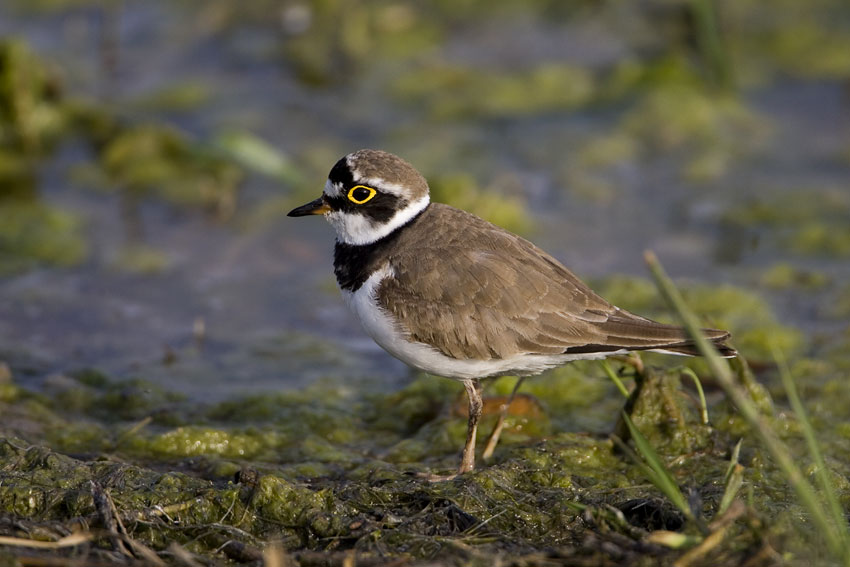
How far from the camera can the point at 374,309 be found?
4676 mm

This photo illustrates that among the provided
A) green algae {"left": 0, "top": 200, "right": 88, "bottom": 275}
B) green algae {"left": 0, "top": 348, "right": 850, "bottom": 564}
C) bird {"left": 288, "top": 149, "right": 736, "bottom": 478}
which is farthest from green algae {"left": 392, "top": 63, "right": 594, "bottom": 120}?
bird {"left": 288, "top": 149, "right": 736, "bottom": 478}

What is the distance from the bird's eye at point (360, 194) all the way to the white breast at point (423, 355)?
0.38 meters

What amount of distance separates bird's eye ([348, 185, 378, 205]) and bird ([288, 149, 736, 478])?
96 mm

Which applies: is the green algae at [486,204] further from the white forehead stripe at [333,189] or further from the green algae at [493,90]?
the white forehead stripe at [333,189]

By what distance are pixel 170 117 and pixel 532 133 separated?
9.93 feet

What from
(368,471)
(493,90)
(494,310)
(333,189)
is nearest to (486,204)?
(493,90)

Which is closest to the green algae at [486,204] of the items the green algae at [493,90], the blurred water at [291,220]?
the blurred water at [291,220]

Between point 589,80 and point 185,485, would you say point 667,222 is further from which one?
point 185,485

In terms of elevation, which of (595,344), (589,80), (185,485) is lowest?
(185,485)

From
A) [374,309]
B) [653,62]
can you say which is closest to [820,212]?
[653,62]

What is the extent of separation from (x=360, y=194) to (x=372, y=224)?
0.15 meters

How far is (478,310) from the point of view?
15.1ft

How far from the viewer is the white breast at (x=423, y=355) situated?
→ 463cm

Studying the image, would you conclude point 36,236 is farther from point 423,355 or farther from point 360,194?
point 423,355
